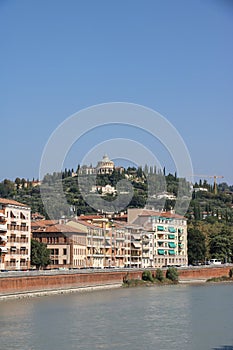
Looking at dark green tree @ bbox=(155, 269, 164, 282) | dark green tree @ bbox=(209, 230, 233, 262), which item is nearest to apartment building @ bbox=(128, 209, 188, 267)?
dark green tree @ bbox=(209, 230, 233, 262)

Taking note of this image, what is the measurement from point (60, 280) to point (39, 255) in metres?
13.8

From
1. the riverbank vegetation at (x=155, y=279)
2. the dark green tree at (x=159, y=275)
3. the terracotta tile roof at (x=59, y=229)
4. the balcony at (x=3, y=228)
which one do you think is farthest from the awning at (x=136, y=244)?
the balcony at (x=3, y=228)

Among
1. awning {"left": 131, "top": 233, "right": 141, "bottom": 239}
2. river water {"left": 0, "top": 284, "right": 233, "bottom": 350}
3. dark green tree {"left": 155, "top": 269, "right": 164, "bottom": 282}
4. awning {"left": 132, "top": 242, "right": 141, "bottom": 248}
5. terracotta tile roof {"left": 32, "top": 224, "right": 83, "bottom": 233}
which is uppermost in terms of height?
awning {"left": 131, "top": 233, "right": 141, "bottom": 239}

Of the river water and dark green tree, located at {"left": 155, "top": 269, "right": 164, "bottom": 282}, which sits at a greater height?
dark green tree, located at {"left": 155, "top": 269, "right": 164, "bottom": 282}

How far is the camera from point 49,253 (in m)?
74.8

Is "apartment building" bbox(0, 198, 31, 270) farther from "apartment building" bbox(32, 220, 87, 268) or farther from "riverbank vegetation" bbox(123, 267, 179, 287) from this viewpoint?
"riverbank vegetation" bbox(123, 267, 179, 287)

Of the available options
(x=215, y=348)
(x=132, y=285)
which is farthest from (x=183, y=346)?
(x=132, y=285)

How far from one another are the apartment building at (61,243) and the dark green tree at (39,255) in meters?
3.41

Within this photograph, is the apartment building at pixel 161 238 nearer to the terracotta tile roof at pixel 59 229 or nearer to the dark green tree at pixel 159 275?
the terracotta tile roof at pixel 59 229

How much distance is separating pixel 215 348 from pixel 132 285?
40591mm

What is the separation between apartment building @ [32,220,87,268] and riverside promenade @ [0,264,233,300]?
24.1ft

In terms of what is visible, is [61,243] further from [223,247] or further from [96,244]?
[223,247]

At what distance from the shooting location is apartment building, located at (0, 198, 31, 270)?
215 ft

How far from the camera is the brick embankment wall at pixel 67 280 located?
5062cm
